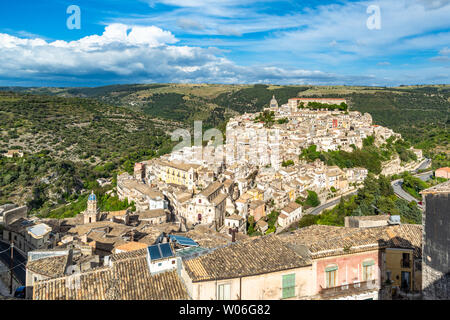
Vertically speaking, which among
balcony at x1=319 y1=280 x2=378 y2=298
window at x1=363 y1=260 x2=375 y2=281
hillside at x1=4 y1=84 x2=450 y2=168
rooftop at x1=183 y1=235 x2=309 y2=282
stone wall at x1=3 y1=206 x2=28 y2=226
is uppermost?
hillside at x1=4 y1=84 x2=450 y2=168

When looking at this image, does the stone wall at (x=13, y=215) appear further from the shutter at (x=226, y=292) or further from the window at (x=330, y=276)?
the window at (x=330, y=276)

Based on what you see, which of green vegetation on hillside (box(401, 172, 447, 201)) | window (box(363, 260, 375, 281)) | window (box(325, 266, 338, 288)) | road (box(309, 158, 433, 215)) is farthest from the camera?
green vegetation on hillside (box(401, 172, 447, 201))

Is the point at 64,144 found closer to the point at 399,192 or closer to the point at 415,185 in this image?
the point at 399,192

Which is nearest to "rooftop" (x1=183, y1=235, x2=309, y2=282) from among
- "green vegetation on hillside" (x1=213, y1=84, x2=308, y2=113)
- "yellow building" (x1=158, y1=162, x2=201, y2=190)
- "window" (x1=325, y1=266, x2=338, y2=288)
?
"window" (x1=325, y1=266, x2=338, y2=288)

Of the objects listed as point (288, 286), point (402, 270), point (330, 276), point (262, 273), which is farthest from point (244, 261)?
point (402, 270)

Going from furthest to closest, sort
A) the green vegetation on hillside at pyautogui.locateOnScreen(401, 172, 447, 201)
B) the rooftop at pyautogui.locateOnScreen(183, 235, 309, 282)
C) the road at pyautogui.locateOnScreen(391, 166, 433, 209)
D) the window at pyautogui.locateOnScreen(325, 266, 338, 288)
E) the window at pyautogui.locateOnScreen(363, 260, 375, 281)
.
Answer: the green vegetation on hillside at pyautogui.locateOnScreen(401, 172, 447, 201)
the road at pyautogui.locateOnScreen(391, 166, 433, 209)
the window at pyautogui.locateOnScreen(363, 260, 375, 281)
the window at pyautogui.locateOnScreen(325, 266, 338, 288)
the rooftop at pyautogui.locateOnScreen(183, 235, 309, 282)

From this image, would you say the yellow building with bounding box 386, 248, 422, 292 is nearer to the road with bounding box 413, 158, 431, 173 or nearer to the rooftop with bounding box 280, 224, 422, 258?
the rooftop with bounding box 280, 224, 422, 258
